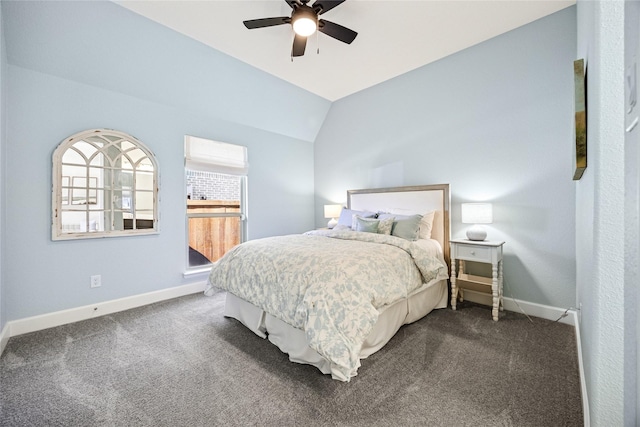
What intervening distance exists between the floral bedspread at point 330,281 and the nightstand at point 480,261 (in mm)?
259

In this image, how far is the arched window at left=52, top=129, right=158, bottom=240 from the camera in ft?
8.59

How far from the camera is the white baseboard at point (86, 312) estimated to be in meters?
2.38

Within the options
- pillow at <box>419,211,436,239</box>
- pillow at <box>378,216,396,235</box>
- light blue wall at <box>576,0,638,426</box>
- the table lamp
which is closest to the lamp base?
the table lamp

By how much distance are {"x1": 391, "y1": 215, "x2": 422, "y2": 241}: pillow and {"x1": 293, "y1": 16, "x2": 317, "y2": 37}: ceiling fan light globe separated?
2092 millimetres

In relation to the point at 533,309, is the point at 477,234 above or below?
above

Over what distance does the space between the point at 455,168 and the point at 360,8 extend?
1983mm

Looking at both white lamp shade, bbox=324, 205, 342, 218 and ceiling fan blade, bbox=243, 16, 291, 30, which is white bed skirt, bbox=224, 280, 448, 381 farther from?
ceiling fan blade, bbox=243, 16, 291, 30

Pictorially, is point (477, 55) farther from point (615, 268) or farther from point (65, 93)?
point (65, 93)

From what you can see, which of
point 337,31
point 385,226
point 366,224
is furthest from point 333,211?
point 337,31

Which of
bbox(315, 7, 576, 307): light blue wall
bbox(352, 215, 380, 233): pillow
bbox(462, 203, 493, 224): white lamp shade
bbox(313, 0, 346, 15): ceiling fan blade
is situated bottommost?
bbox(352, 215, 380, 233): pillow

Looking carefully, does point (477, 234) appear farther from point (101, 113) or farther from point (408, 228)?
point (101, 113)

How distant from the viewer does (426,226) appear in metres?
3.19

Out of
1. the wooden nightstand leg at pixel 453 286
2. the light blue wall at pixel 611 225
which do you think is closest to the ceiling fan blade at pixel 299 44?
the light blue wall at pixel 611 225

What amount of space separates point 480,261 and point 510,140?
4.30 feet
